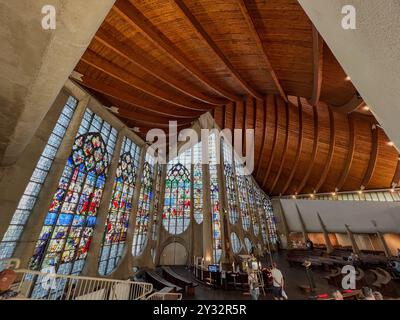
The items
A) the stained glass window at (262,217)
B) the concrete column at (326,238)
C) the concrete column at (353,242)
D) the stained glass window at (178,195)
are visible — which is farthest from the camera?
the stained glass window at (262,217)

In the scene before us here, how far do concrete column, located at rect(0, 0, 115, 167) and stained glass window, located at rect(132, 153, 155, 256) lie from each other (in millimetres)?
8952

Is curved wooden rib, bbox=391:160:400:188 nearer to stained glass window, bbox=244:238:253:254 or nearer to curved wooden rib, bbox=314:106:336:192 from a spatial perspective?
curved wooden rib, bbox=314:106:336:192

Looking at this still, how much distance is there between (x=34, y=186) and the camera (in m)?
5.13

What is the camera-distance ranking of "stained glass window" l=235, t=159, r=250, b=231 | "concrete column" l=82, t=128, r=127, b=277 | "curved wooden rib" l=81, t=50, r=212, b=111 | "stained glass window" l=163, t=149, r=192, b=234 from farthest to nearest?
"stained glass window" l=235, t=159, r=250, b=231, "stained glass window" l=163, t=149, r=192, b=234, "concrete column" l=82, t=128, r=127, b=277, "curved wooden rib" l=81, t=50, r=212, b=111

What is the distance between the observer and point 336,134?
9875 millimetres

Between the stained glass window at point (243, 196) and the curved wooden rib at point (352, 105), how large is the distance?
8.71m

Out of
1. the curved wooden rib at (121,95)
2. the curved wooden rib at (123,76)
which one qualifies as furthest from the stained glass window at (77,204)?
the curved wooden rib at (123,76)

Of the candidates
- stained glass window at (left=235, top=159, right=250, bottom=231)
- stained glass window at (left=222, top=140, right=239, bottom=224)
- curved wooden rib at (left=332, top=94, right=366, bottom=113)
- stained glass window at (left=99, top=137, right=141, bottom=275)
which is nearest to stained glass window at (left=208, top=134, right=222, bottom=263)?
stained glass window at (left=222, top=140, right=239, bottom=224)

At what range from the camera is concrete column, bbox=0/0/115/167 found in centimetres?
130

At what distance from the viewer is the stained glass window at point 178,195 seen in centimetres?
1204

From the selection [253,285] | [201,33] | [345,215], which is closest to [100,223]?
[253,285]

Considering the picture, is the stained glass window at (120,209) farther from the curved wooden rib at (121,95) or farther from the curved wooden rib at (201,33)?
the curved wooden rib at (201,33)

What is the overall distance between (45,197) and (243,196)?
42.5 ft

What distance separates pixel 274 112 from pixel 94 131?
10393 mm
